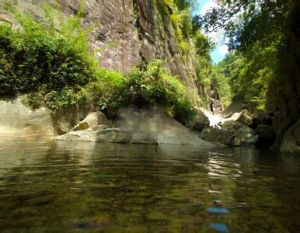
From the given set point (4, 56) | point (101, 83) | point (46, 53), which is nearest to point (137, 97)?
point (101, 83)

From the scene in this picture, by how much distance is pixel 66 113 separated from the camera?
13.5m

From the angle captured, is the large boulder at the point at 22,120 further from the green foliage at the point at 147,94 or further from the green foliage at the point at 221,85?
the green foliage at the point at 221,85

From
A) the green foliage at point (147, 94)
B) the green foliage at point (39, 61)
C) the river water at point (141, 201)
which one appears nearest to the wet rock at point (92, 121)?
the green foliage at point (147, 94)

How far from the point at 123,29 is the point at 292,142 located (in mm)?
15125

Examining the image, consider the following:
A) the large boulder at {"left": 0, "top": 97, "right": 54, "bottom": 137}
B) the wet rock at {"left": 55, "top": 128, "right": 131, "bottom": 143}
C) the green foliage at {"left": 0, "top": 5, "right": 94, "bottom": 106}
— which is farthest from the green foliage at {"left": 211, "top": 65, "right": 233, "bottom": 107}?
the wet rock at {"left": 55, "top": 128, "right": 131, "bottom": 143}

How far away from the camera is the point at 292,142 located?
11.0m

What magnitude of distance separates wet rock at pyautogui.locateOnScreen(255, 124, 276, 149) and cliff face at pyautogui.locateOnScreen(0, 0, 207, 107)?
30.9 ft

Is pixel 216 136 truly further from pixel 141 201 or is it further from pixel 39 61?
pixel 141 201

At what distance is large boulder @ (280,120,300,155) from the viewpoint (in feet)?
35.0

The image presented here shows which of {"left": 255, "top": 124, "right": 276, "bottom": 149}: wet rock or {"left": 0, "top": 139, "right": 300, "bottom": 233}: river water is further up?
{"left": 255, "top": 124, "right": 276, "bottom": 149}: wet rock

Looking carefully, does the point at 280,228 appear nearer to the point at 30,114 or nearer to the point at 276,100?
the point at 30,114

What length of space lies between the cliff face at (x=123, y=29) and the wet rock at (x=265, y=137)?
942 centimetres

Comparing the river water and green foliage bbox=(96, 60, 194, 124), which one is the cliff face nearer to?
green foliage bbox=(96, 60, 194, 124)

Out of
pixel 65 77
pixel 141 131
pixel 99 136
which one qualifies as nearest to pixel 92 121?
pixel 99 136
